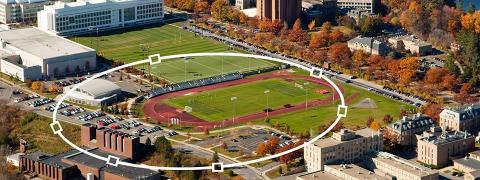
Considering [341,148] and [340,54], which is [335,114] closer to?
[341,148]

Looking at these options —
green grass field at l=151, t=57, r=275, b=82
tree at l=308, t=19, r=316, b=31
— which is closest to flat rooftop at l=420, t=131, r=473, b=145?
green grass field at l=151, t=57, r=275, b=82

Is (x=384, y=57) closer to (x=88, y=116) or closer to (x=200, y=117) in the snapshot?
(x=200, y=117)

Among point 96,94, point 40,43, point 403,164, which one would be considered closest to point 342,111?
point 403,164

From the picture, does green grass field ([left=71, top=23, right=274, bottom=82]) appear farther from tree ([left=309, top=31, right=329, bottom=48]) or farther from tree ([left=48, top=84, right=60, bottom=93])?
tree ([left=48, top=84, right=60, bottom=93])

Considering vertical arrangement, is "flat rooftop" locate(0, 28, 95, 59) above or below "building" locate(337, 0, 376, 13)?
below

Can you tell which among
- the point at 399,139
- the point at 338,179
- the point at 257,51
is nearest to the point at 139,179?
the point at 338,179

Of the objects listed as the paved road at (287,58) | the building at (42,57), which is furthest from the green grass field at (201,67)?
the building at (42,57)
